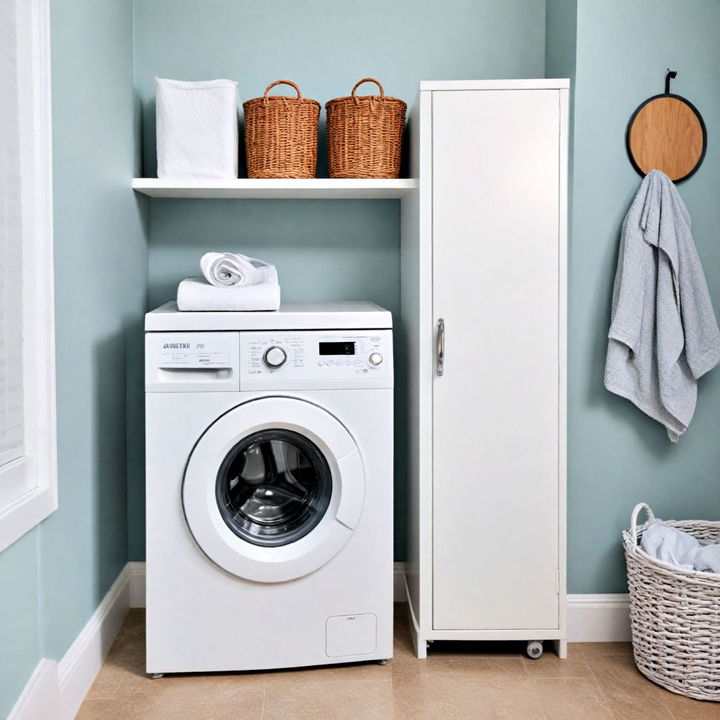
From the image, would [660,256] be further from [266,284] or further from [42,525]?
[42,525]

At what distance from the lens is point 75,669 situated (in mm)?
2053

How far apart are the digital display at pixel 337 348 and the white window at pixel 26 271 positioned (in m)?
0.72

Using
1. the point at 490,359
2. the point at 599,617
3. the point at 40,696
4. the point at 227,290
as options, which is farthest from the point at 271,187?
Result: the point at 599,617

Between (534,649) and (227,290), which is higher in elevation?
(227,290)

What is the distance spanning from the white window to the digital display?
0.72 meters

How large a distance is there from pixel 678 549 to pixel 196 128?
1.91 metres

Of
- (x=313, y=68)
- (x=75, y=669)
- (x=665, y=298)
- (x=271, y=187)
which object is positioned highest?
(x=313, y=68)

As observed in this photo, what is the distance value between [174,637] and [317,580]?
1.41 ft

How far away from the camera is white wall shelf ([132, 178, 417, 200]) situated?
97.0 inches

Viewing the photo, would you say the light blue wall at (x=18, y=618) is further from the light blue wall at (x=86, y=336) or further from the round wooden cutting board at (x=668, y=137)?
the round wooden cutting board at (x=668, y=137)

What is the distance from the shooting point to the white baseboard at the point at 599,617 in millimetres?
2467

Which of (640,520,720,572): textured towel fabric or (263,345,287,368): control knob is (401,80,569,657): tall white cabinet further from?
(263,345,287,368): control knob

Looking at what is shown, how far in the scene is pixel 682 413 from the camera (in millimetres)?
2363

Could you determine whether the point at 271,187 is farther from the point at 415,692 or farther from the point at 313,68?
the point at 415,692
